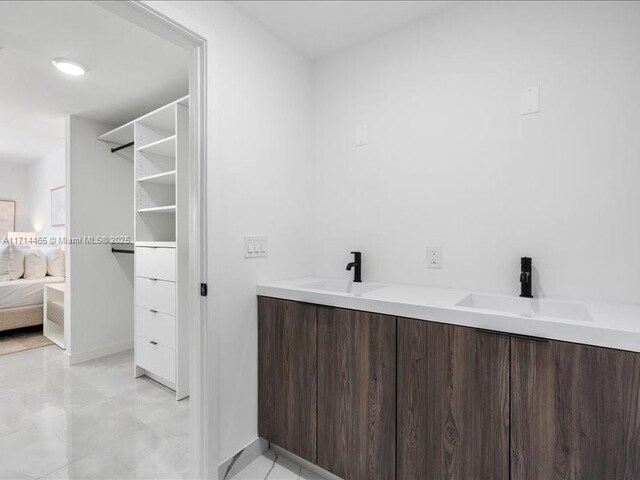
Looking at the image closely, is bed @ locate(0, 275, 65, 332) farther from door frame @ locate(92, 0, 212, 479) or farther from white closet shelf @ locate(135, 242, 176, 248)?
door frame @ locate(92, 0, 212, 479)

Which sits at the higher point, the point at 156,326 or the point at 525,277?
the point at 525,277

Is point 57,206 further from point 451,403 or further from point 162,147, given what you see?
point 451,403

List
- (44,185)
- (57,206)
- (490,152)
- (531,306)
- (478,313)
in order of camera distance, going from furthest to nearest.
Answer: (44,185) → (57,206) → (490,152) → (531,306) → (478,313)

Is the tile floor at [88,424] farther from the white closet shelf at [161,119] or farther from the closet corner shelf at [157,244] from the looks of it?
the white closet shelf at [161,119]

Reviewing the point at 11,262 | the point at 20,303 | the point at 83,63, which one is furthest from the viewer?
the point at 11,262

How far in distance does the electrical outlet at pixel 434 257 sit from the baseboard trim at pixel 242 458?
129 cm

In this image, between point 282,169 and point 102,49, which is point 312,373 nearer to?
point 282,169

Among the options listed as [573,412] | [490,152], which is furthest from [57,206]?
[573,412]

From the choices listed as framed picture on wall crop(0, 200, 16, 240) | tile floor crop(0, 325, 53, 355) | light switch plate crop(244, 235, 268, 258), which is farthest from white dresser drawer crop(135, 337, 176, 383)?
framed picture on wall crop(0, 200, 16, 240)

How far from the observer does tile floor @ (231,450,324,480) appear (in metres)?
1.63

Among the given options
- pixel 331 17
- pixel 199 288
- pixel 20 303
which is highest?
pixel 331 17

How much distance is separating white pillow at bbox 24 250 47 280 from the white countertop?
4148 millimetres

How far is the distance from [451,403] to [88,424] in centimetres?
216

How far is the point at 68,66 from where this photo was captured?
7.30 ft
